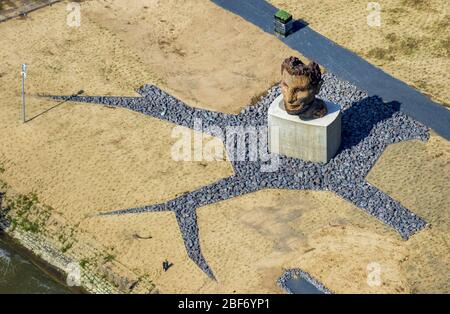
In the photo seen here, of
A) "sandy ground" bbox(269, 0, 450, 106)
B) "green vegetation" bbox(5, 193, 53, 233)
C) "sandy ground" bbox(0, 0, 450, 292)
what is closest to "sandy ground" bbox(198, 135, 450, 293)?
"sandy ground" bbox(0, 0, 450, 292)

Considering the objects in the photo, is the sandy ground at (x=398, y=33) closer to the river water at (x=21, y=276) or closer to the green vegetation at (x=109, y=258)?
the green vegetation at (x=109, y=258)

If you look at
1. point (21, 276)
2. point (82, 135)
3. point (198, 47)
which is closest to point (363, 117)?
point (198, 47)

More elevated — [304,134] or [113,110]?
[304,134]

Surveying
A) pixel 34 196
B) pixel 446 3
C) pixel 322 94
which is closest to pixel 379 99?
pixel 322 94

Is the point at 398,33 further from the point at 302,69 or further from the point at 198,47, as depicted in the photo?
the point at 302,69

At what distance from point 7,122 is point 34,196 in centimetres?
666

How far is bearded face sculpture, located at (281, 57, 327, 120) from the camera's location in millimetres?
40688

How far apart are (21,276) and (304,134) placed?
630 inches

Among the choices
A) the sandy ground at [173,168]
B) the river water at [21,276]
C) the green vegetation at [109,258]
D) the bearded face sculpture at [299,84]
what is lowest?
the river water at [21,276]

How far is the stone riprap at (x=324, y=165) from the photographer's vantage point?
134 ft

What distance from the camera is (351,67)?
1959 inches

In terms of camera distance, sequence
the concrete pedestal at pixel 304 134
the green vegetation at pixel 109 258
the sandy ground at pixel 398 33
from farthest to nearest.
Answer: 1. the sandy ground at pixel 398 33
2. the concrete pedestal at pixel 304 134
3. the green vegetation at pixel 109 258

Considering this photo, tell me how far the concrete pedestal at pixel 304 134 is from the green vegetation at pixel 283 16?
9.49 meters

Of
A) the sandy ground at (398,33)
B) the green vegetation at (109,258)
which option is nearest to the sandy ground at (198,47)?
the sandy ground at (398,33)
